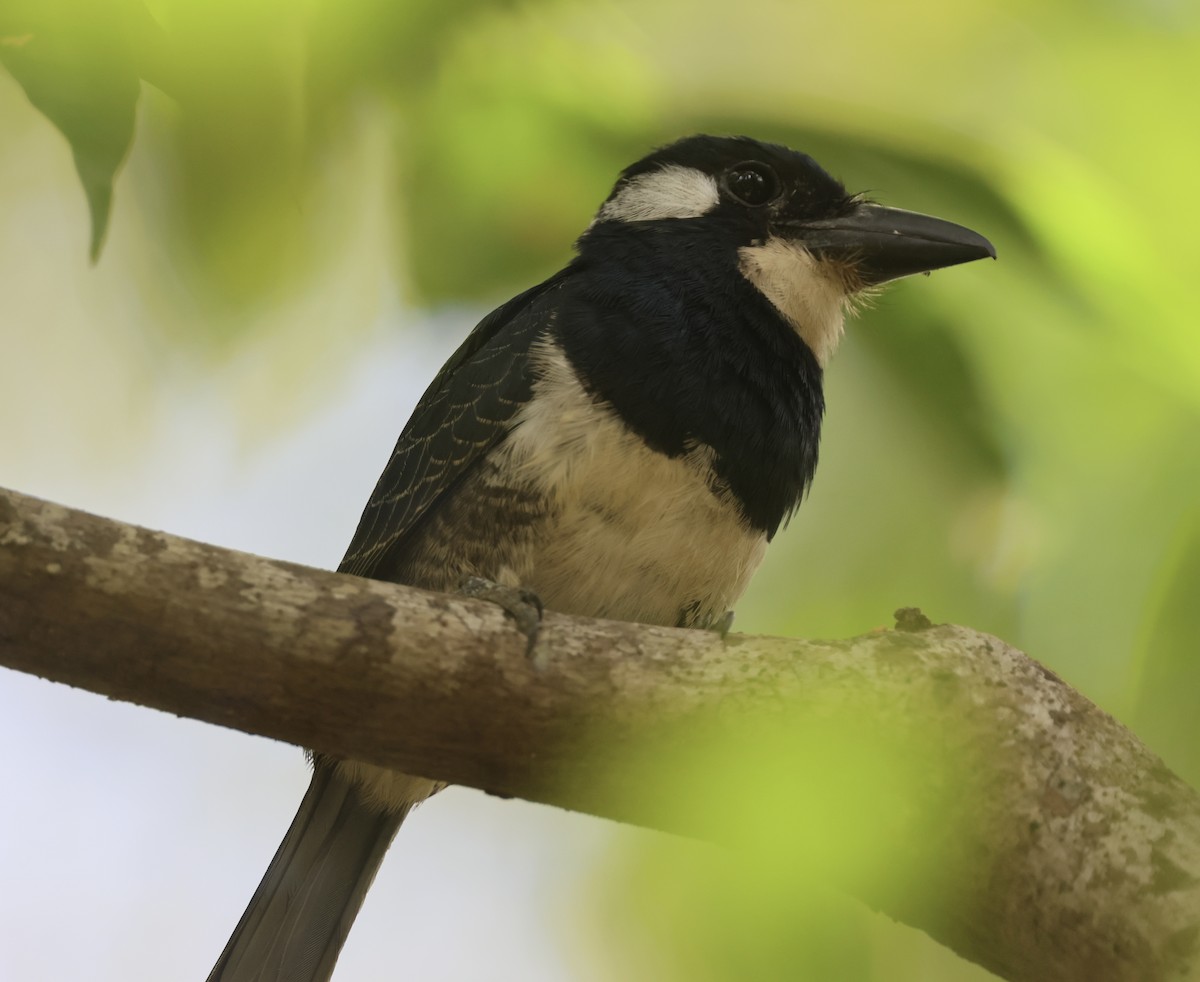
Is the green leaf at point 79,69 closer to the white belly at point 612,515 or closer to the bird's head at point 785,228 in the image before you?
the white belly at point 612,515

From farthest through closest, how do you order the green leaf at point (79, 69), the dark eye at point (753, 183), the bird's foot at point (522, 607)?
the dark eye at point (753, 183) < the bird's foot at point (522, 607) < the green leaf at point (79, 69)

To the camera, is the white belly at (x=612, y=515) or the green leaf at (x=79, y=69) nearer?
the green leaf at (x=79, y=69)

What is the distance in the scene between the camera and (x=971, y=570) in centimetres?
139

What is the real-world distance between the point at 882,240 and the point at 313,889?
4.69 feet

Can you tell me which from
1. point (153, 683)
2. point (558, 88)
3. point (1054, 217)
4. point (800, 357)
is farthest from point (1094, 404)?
point (800, 357)

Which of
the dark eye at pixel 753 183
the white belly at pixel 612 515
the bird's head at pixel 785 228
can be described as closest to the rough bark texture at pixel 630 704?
the white belly at pixel 612 515

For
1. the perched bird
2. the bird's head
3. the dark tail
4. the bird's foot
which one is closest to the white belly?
the perched bird

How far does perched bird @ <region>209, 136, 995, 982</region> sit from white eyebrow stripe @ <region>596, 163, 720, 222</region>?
0.06m

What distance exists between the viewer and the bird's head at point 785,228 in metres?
2.30

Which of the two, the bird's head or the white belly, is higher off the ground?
the bird's head

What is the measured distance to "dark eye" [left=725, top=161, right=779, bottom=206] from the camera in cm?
245

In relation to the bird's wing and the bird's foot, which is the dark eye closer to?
the bird's wing

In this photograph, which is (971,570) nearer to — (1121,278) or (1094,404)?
(1094,404)

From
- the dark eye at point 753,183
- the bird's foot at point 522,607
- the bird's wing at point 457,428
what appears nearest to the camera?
the bird's foot at point 522,607
